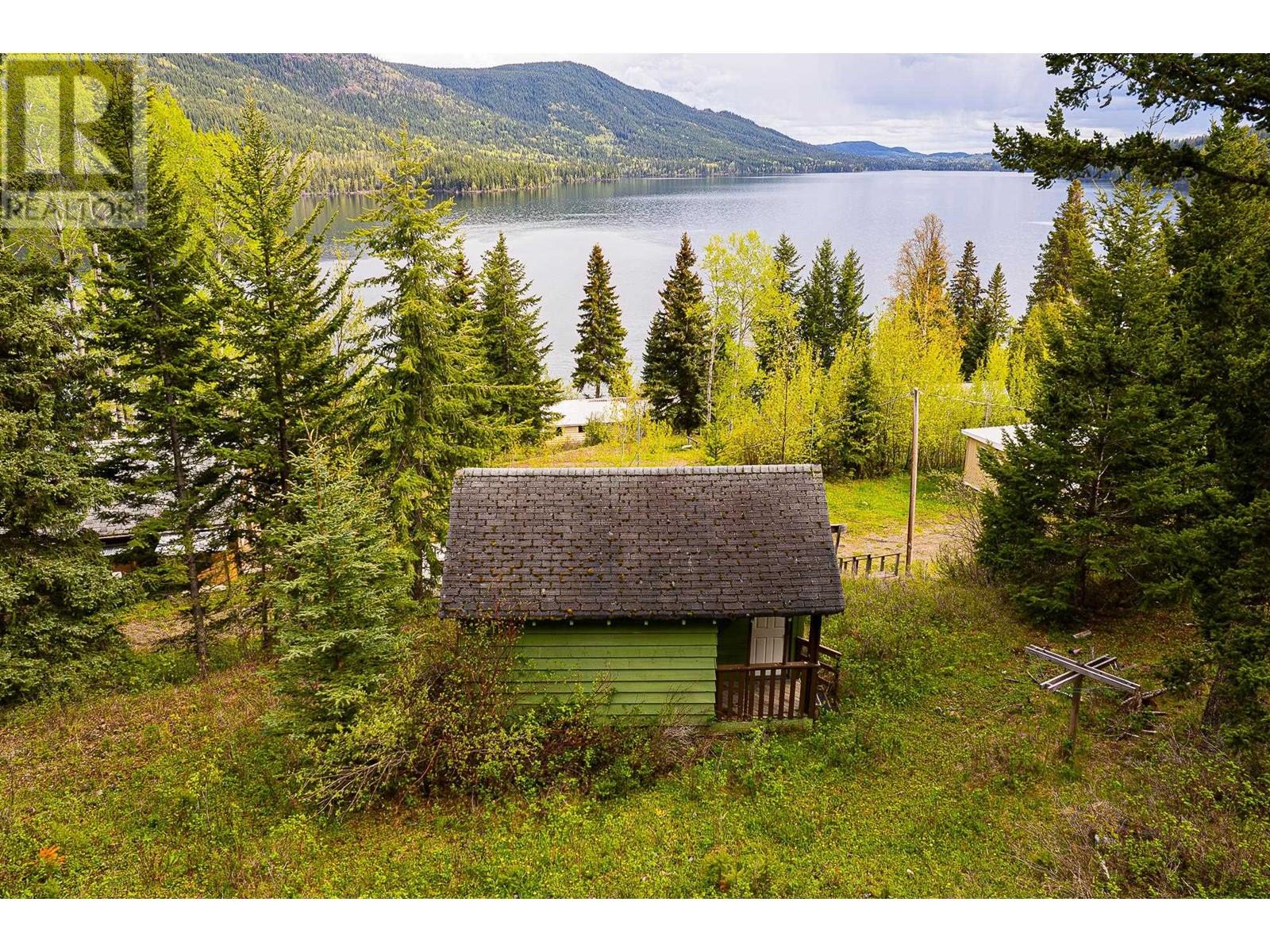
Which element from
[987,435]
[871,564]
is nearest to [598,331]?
[987,435]

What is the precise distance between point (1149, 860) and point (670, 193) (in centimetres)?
18376

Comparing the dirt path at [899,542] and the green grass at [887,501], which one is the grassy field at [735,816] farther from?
the green grass at [887,501]

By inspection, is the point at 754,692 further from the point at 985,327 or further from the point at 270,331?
the point at 985,327

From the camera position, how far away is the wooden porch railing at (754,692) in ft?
39.6

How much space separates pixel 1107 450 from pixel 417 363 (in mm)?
15021

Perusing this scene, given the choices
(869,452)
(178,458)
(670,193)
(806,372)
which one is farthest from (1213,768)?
(670,193)

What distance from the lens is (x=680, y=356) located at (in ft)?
140

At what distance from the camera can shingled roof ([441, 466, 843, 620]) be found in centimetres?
1163

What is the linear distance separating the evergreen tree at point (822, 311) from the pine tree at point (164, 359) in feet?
134

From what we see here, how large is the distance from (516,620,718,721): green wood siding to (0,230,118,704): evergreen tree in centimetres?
841

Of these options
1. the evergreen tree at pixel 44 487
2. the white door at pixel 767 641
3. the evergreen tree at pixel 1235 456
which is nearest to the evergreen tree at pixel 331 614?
the evergreen tree at pixel 44 487

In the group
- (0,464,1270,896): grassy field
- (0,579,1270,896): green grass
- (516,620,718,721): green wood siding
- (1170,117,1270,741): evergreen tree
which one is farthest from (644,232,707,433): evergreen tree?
(1170,117,1270,741): evergreen tree

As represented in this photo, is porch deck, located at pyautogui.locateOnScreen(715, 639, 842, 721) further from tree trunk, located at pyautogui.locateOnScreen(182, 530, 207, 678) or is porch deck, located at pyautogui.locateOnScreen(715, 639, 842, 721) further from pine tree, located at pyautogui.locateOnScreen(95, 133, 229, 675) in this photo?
pine tree, located at pyautogui.locateOnScreen(95, 133, 229, 675)

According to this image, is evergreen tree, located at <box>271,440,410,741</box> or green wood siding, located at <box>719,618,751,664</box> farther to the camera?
green wood siding, located at <box>719,618,751,664</box>
